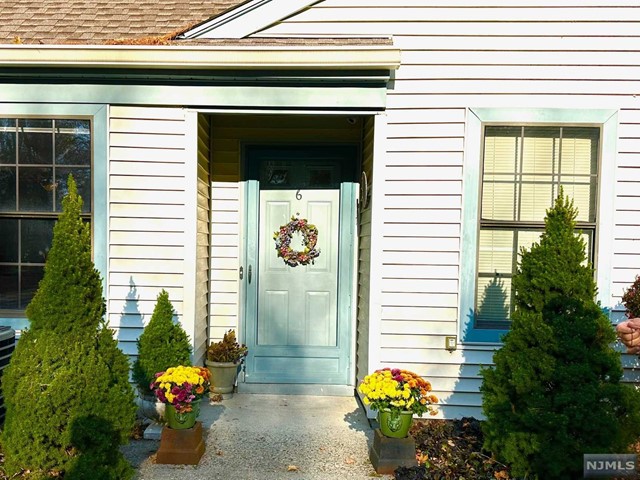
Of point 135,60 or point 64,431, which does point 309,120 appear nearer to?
point 135,60

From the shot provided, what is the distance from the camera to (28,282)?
13.6 ft

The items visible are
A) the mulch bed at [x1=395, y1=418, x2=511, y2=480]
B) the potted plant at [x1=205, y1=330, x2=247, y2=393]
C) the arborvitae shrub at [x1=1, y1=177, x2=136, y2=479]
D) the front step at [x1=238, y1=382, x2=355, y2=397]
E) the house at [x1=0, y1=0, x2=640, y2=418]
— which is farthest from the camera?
the front step at [x1=238, y1=382, x2=355, y2=397]

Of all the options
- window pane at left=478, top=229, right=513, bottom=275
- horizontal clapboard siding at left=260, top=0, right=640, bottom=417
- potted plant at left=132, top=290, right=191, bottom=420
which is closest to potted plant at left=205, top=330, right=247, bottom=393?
potted plant at left=132, top=290, right=191, bottom=420

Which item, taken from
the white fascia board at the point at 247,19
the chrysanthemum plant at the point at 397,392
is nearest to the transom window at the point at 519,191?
the chrysanthemum plant at the point at 397,392

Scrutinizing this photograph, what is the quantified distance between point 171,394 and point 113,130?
2.21 metres

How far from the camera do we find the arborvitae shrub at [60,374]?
2.44 metres

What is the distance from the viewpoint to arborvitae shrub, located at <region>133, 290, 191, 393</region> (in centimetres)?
369

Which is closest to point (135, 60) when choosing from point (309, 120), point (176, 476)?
point (309, 120)

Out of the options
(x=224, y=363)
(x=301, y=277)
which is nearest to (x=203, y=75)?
(x=301, y=277)

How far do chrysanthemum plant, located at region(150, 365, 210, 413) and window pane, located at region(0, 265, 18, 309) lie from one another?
180 centimetres

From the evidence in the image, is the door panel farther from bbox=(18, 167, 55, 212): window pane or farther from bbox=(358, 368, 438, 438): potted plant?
bbox=(18, 167, 55, 212): window pane

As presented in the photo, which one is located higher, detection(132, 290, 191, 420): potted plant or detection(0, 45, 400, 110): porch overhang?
detection(0, 45, 400, 110): porch overhang

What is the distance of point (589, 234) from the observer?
13.0 feet

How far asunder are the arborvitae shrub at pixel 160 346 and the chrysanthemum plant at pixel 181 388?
0.39 m
